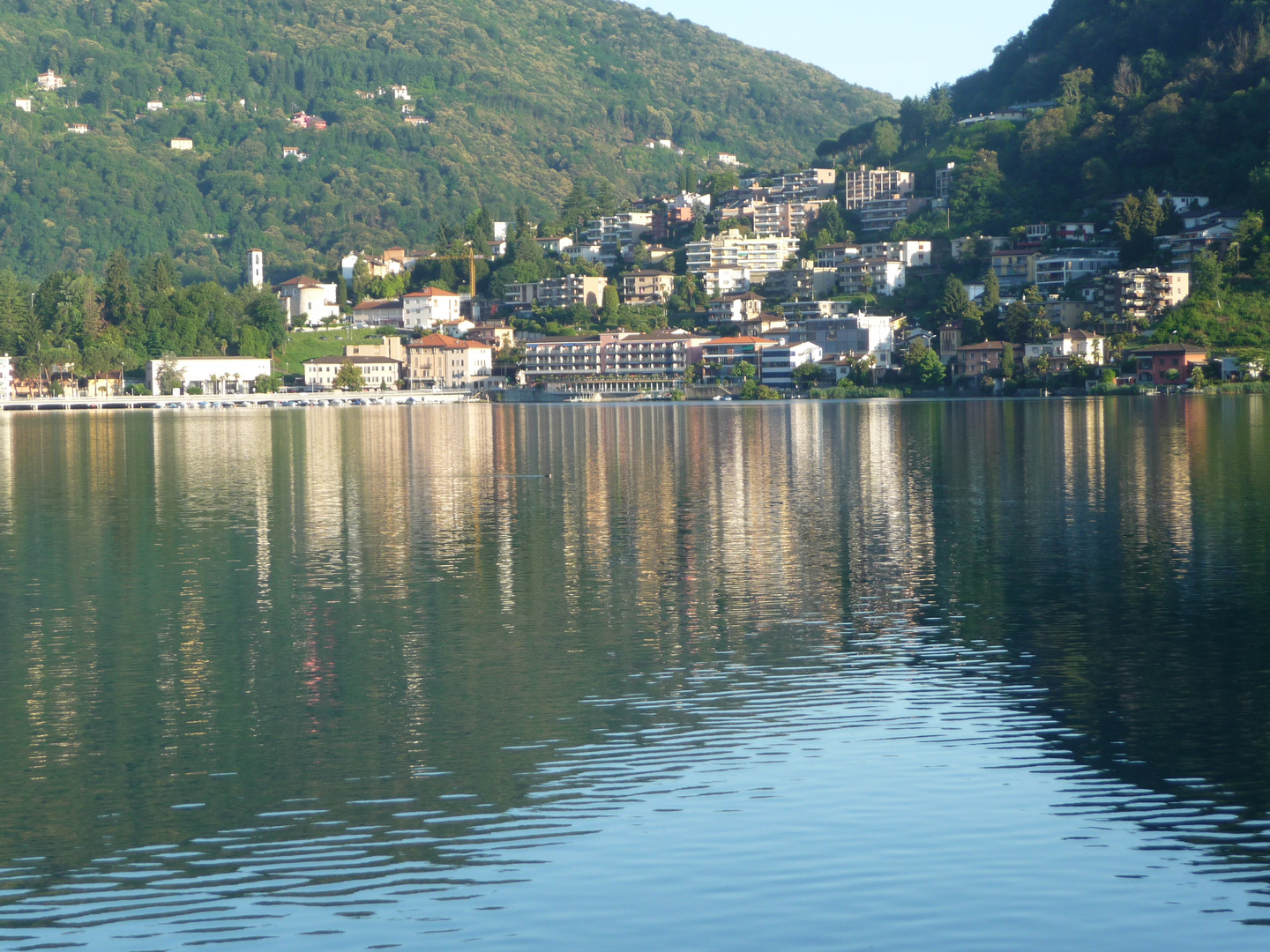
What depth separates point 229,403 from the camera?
129 m

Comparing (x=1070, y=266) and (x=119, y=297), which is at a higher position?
(x=119, y=297)

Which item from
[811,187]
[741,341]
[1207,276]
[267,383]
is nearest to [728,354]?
[741,341]

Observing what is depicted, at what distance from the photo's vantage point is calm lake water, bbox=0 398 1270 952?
348 inches

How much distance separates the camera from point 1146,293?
10181 cm

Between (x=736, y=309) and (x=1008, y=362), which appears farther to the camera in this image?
(x=736, y=309)

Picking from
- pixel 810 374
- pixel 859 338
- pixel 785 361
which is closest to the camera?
pixel 810 374

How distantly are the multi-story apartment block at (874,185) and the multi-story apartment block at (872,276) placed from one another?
17.9 m

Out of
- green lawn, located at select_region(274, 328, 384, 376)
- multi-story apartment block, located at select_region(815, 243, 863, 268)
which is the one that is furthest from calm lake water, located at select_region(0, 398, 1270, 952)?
green lawn, located at select_region(274, 328, 384, 376)

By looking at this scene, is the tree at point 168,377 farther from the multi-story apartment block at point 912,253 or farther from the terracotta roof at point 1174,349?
the terracotta roof at point 1174,349

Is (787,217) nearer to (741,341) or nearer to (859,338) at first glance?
Result: (741,341)

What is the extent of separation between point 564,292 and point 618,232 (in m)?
19.1

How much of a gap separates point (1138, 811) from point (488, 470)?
32.4 meters

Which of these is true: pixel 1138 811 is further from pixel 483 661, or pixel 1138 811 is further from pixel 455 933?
pixel 483 661

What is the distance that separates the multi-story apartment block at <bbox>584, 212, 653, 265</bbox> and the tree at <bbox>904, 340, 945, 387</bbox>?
60.0 meters
